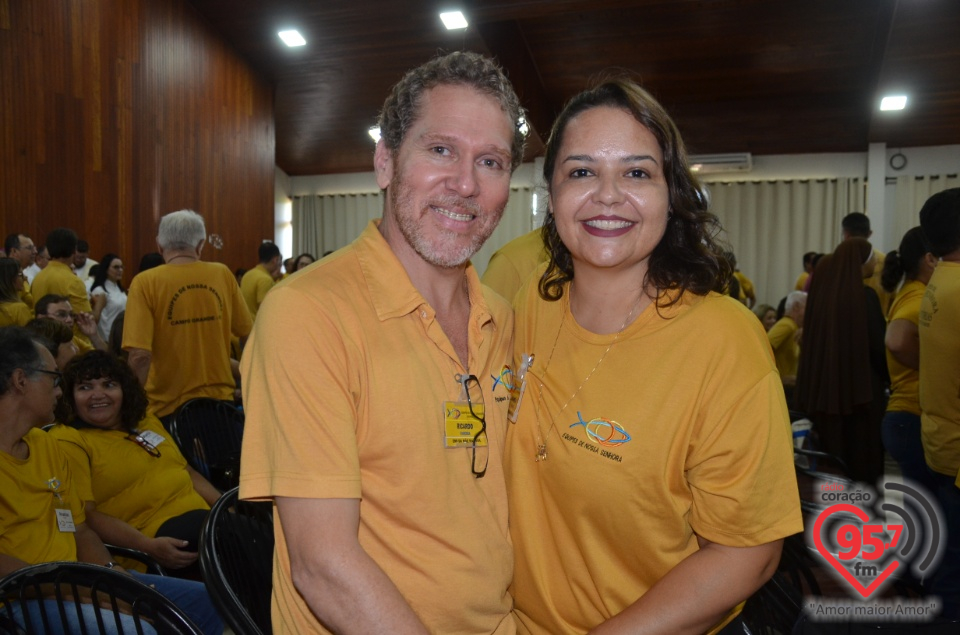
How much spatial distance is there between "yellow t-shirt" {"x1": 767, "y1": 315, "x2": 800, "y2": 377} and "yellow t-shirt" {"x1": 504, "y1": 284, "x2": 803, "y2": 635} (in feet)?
15.1

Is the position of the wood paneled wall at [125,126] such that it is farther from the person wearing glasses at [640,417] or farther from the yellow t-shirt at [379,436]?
the person wearing glasses at [640,417]

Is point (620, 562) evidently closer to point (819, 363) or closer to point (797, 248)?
point (819, 363)

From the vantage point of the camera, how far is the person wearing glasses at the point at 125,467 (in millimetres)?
2666

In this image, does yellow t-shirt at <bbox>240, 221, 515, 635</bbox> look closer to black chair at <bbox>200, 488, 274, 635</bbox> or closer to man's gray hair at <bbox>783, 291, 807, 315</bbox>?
black chair at <bbox>200, 488, 274, 635</bbox>

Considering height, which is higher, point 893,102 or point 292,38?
point 292,38

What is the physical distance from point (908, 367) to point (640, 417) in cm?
236

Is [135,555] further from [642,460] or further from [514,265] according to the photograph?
[642,460]

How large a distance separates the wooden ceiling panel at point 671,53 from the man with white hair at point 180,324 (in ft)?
12.8

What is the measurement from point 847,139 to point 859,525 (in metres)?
9.78

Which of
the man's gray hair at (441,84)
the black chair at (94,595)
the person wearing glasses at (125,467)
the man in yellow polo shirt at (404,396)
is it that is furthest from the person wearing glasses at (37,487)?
the man's gray hair at (441,84)

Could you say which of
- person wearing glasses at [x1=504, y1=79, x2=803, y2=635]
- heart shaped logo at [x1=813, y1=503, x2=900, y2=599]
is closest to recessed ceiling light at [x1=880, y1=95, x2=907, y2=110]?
heart shaped logo at [x1=813, y1=503, x2=900, y2=599]

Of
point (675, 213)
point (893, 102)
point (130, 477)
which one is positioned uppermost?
point (893, 102)

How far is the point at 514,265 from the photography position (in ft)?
8.41

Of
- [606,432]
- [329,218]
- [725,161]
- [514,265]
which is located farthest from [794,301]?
[329,218]
